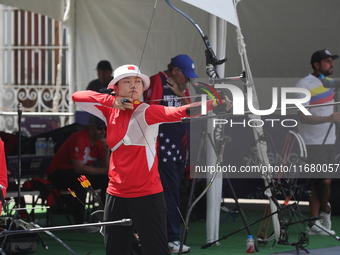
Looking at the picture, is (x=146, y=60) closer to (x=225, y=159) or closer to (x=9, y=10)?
(x=225, y=159)

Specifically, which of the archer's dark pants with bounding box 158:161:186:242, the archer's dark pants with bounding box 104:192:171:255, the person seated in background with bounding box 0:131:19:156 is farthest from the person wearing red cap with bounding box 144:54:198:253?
the person seated in background with bounding box 0:131:19:156

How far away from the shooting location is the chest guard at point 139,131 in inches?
186

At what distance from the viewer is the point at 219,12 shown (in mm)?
5617

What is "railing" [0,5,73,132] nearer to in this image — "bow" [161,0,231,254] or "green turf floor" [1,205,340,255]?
"green turf floor" [1,205,340,255]

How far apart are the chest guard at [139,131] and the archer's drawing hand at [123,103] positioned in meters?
0.08

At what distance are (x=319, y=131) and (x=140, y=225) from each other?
3241mm

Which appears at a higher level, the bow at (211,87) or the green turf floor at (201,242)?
the bow at (211,87)

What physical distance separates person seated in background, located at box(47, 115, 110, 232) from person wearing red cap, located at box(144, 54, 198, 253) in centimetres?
156

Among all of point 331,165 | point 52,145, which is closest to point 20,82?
point 52,145

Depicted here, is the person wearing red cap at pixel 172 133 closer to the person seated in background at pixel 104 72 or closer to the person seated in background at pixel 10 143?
the person seated in background at pixel 10 143

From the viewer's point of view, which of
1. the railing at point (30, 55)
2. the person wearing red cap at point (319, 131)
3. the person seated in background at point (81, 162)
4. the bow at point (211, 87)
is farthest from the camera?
the railing at point (30, 55)

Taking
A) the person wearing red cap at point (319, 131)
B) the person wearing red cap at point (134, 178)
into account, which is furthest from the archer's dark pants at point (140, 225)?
the person wearing red cap at point (319, 131)

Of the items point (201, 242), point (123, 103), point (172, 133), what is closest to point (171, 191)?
point (172, 133)

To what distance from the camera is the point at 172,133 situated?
Result: 662 cm
